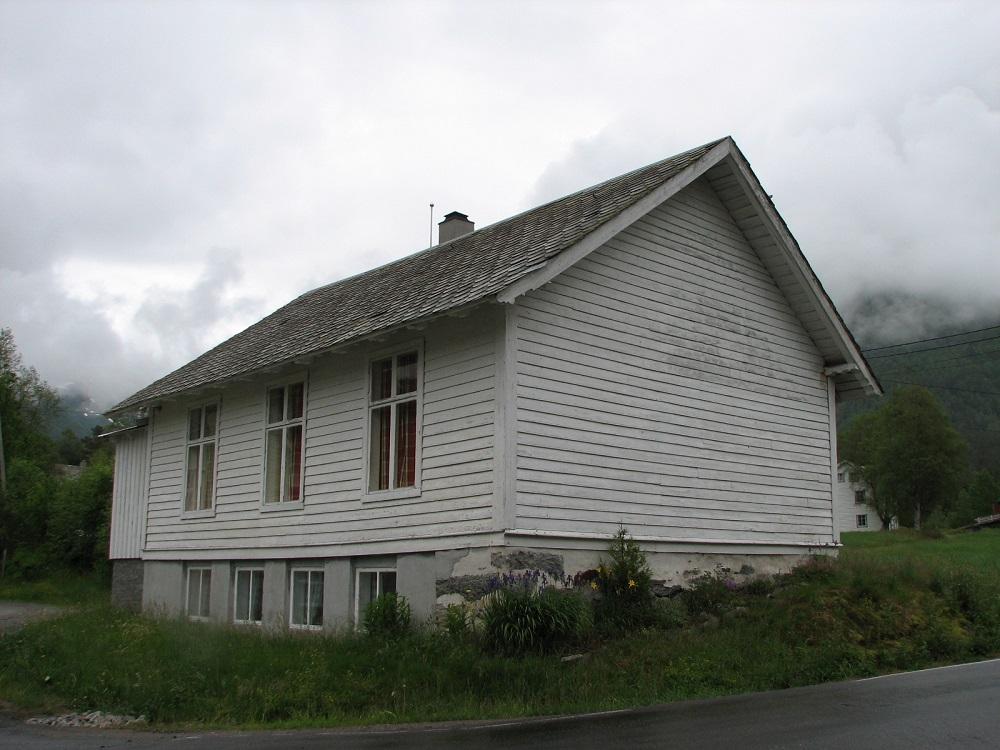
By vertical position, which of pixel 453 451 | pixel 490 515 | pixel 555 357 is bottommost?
pixel 490 515

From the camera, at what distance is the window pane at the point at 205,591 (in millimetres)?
20578

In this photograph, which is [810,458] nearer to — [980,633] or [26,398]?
[980,633]

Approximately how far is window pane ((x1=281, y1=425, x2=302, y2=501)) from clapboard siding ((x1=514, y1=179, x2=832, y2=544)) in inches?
222

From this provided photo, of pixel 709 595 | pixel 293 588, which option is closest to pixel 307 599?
pixel 293 588

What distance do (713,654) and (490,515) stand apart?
3.34 meters

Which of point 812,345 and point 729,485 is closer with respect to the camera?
point 729,485

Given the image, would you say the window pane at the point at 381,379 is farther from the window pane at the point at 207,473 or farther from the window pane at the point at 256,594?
the window pane at the point at 207,473

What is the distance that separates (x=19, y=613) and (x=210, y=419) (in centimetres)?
648

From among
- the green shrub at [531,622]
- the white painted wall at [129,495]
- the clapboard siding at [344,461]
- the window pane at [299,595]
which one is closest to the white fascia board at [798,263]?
the clapboard siding at [344,461]

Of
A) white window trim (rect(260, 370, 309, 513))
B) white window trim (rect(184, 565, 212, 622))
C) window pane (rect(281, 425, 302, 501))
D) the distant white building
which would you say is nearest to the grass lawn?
white window trim (rect(260, 370, 309, 513))

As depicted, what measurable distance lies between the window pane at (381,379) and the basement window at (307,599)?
332cm

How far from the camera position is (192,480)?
2167 centimetres

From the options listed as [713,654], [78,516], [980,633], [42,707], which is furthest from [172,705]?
[78,516]

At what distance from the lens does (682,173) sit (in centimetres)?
1612
